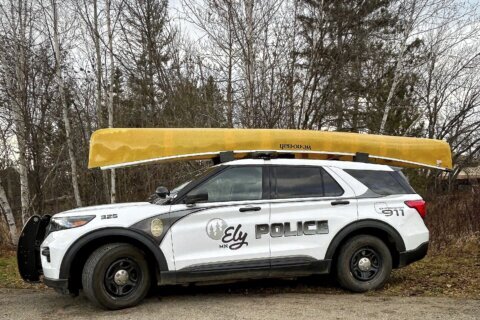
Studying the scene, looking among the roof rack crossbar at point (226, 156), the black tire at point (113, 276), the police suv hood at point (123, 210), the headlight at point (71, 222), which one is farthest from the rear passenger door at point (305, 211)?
the headlight at point (71, 222)

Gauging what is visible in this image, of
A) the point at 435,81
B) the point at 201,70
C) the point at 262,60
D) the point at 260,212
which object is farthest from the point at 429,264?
the point at 435,81

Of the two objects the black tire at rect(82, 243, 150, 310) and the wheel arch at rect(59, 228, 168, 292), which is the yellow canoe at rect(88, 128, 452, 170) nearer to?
the wheel arch at rect(59, 228, 168, 292)

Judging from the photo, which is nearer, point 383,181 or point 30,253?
point 30,253

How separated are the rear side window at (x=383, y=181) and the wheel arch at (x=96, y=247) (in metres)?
2.79

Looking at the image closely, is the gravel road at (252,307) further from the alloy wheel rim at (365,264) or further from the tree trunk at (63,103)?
the tree trunk at (63,103)

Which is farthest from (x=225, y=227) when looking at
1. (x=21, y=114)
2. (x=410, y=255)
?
(x=21, y=114)

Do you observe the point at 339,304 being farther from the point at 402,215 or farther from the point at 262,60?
the point at 262,60

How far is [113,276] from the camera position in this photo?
569 cm

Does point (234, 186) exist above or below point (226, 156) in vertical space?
below

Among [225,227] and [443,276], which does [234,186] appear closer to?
[225,227]

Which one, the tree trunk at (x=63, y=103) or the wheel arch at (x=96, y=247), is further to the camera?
the tree trunk at (x=63, y=103)

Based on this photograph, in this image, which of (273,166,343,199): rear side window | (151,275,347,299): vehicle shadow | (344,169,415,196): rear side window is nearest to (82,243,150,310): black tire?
(151,275,347,299): vehicle shadow

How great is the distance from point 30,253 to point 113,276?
1175 mm

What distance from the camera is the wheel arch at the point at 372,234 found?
632 cm
